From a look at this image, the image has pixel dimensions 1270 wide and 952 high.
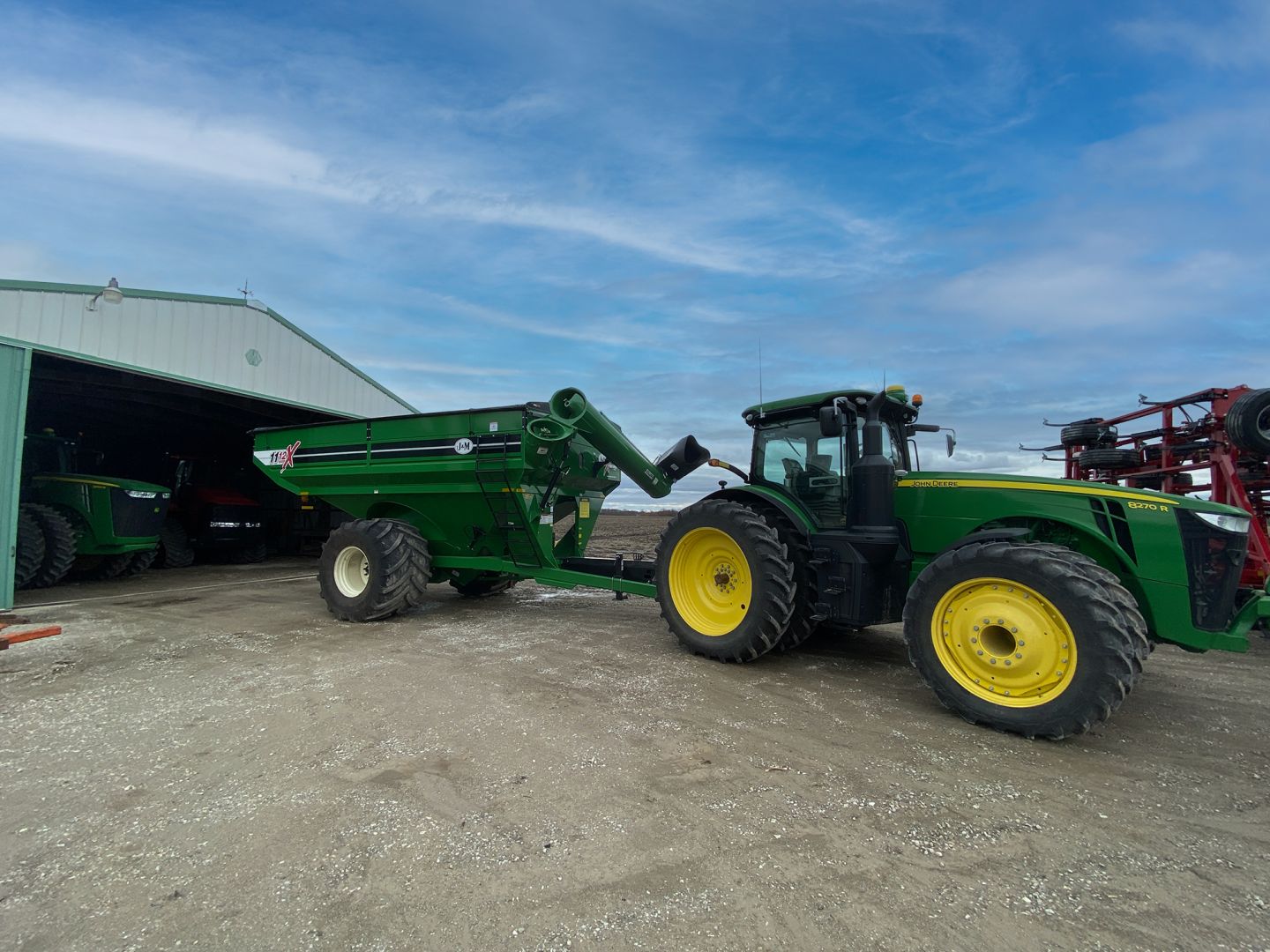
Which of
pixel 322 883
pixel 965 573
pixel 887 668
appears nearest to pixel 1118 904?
pixel 965 573

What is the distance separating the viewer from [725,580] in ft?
18.5

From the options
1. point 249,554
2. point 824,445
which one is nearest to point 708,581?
point 824,445

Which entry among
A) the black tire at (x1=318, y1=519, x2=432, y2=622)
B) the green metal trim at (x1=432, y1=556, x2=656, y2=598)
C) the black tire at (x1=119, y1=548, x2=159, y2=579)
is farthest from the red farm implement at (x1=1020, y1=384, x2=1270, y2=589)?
the black tire at (x1=119, y1=548, x2=159, y2=579)

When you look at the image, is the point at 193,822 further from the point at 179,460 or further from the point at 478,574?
the point at 179,460

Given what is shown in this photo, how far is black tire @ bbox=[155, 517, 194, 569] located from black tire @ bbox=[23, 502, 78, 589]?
3.80m

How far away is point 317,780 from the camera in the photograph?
10.4ft

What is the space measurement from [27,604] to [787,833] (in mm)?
10269

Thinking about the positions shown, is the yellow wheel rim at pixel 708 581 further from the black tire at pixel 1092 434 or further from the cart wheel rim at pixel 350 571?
the black tire at pixel 1092 434

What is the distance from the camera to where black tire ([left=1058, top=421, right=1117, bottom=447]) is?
9219mm

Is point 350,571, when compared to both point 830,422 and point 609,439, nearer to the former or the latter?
point 609,439

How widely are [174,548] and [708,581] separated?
12913 mm

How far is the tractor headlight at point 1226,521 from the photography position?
A: 3.80 m

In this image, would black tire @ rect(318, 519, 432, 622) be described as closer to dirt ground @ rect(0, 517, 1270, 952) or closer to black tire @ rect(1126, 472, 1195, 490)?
dirt ground @ rect(0, 517, 1270, 952)

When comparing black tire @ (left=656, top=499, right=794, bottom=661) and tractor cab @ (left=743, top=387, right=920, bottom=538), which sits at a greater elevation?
tractor cab @ (left=743, top=387, right=920, bottom=538)
